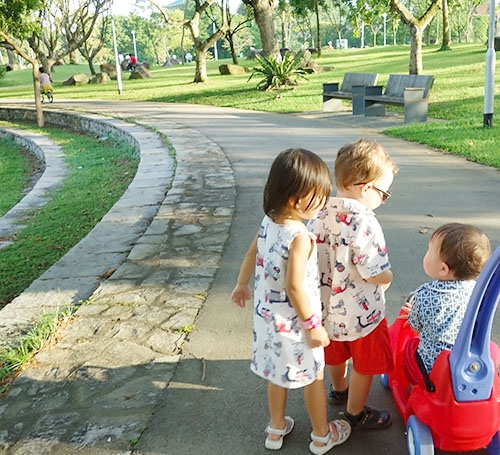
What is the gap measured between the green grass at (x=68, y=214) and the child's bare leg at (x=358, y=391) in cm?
320

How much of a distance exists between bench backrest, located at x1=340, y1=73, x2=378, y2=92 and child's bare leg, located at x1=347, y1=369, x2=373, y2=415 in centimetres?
1247

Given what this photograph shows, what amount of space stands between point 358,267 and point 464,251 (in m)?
0.39

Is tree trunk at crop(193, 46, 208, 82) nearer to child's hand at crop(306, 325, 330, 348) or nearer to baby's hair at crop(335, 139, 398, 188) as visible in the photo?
baby's hair at crop(335, 139, 398, 188)

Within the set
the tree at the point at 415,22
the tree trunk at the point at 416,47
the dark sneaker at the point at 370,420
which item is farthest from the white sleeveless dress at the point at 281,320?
the tree trunk at the point at 416,47

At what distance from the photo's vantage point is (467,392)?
202cm

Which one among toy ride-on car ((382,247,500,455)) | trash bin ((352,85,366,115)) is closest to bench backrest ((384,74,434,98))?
trash bin ((352,85,366,115))

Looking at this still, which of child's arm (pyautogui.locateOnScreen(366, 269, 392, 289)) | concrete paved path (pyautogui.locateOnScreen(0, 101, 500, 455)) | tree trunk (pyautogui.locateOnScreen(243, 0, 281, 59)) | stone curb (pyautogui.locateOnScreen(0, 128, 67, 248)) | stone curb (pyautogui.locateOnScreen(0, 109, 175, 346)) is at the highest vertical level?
tree trunk (pyautogui.locateOnScreen(243, 0, 281, 59))

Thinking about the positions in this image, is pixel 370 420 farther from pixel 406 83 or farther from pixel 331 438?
pixel 406 83

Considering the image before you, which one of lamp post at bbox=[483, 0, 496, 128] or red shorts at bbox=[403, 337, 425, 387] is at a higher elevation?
lamp post at bbox=[483, 0, 496, 128]

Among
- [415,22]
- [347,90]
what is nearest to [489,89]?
[347,90]

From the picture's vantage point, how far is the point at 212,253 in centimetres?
461

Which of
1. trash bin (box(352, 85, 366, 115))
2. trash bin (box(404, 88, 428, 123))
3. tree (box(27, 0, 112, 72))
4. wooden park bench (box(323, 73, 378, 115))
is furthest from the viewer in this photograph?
tree (box(27, 0, 112, 72))

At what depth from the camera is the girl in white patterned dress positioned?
7.04ft

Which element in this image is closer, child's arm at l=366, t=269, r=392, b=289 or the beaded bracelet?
the beaded bracelet
